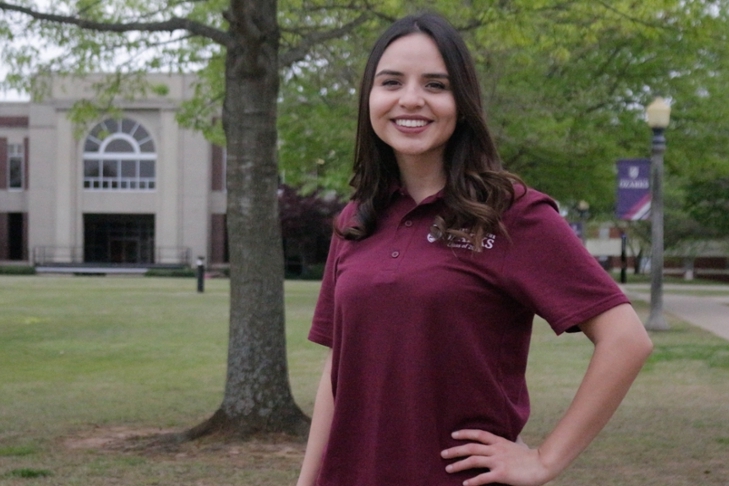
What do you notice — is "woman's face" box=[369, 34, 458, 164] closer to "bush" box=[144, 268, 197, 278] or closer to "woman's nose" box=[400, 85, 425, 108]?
"woman's nose" box=[400, 85, 425, 108]

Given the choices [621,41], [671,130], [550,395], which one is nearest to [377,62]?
[550,395]

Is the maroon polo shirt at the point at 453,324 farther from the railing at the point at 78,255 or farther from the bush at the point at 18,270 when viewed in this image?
the railing at the point at 78,255

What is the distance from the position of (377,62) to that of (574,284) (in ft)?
2.29

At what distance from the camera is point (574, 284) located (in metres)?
2.27

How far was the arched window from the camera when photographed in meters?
55.4

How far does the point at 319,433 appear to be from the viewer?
2.62 meters

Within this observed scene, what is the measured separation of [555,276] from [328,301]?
2.20 ft

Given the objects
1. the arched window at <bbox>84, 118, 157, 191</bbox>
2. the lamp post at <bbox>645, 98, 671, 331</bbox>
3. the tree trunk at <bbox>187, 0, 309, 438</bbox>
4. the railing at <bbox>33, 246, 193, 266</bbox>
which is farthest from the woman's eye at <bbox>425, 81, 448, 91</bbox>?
the arched window at <bbox>84, 118, 157, 191</bbox>

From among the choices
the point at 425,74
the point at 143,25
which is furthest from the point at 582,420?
the point at 143,25

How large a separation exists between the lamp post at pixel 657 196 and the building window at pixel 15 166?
45.9m

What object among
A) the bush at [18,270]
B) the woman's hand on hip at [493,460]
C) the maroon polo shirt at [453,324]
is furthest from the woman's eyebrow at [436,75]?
the bush at [18,270]

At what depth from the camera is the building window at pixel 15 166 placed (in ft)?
191

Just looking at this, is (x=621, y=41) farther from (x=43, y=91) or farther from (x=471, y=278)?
(x=471, y=278)

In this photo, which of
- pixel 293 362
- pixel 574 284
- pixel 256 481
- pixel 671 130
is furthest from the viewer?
pixel 671 130
